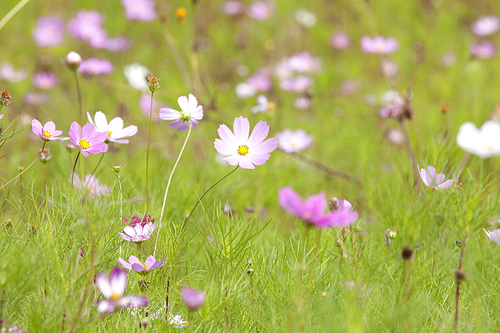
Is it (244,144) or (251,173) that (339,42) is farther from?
(244,144)

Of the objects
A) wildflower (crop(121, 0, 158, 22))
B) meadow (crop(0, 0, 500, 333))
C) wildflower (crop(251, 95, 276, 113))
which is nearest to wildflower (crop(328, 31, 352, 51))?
meadow (crop(0, 0, 500, 333))

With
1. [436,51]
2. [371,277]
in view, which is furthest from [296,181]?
[436,51]

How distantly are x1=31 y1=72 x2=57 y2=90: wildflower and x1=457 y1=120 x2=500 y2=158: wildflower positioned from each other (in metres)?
2.29

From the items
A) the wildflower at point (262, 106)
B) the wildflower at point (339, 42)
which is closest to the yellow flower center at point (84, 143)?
the wildflower at point (262, 106)

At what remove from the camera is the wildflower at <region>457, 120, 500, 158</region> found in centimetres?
63

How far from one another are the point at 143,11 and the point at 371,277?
253 cm

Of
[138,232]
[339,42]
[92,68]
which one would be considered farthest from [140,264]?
[339,42]

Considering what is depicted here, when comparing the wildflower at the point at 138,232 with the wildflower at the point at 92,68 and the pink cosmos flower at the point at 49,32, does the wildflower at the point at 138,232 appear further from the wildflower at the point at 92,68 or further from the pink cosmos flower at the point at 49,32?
the pink cosmos flower at the point at 49,32

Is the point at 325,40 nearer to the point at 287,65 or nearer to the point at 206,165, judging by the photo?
the point at 287,65

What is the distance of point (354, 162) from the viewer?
177cm

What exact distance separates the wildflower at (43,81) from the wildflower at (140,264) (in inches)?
78.0

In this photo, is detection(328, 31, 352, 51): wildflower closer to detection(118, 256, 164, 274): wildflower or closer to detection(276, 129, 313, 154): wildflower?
detection(276, 129, 313, 154): wildflower

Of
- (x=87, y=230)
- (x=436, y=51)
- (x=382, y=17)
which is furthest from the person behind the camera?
(x=382, y=17)

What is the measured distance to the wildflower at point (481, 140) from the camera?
24.7 inches
